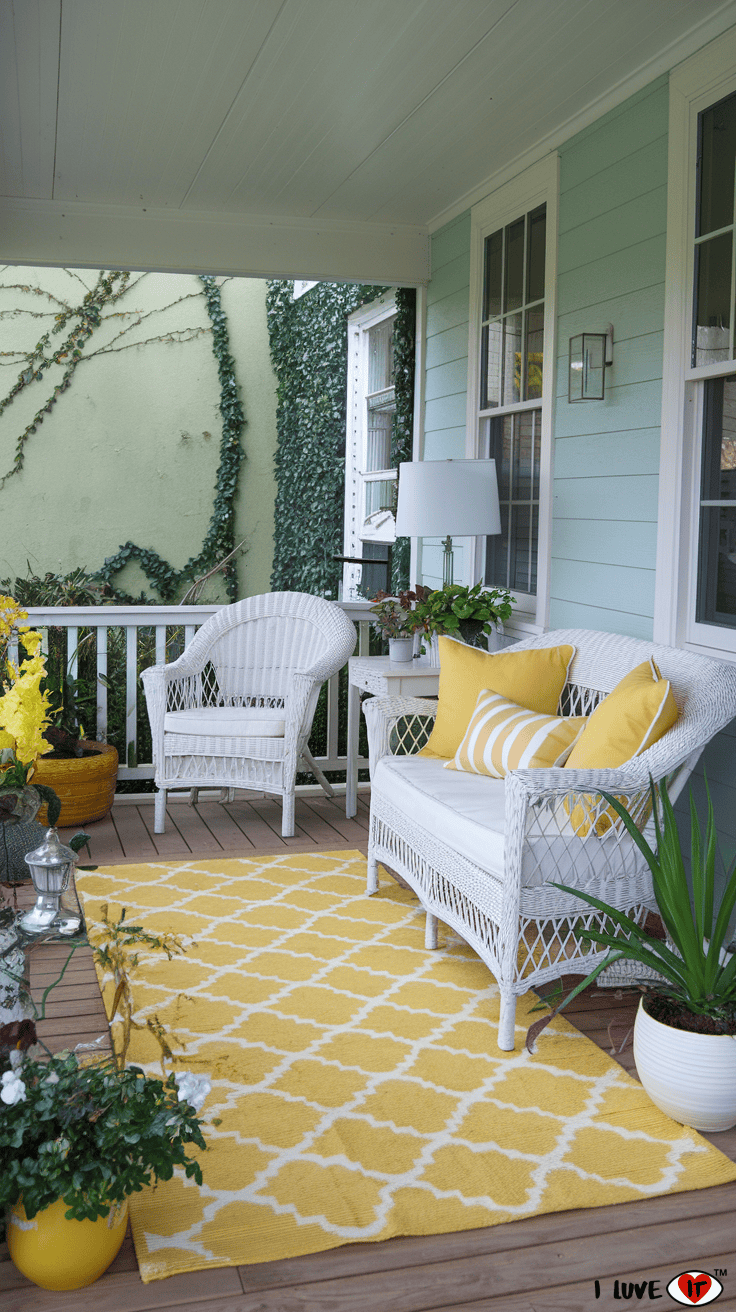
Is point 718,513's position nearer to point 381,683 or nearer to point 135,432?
point 381,683

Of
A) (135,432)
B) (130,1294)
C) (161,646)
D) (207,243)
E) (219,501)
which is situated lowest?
(130,1294)

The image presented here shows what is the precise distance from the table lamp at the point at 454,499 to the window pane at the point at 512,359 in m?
0.52

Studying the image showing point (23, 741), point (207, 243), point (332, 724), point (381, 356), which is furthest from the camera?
point (381, 356)

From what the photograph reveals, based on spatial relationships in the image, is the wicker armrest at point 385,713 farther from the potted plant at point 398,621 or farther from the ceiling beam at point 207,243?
the ceiling beam at point 207,243

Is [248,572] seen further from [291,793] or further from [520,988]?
[520,988]

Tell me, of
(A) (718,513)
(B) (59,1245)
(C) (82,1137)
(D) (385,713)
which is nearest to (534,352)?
(A) (718,513)

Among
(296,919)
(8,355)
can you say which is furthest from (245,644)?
(8,355)

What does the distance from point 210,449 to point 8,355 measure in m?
1.56

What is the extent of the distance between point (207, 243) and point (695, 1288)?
4.62 m

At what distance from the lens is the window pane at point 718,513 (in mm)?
3113

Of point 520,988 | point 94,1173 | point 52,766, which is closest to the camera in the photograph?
point 94,1173

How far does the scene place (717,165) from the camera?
121 inches

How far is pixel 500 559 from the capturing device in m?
4.74

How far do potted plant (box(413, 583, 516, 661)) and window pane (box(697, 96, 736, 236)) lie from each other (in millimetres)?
1549
